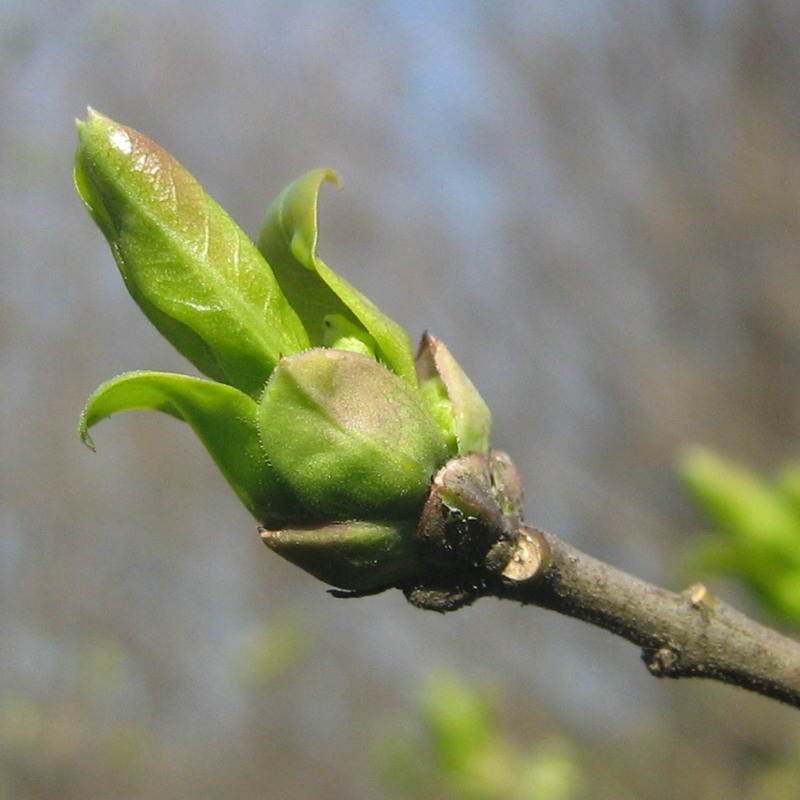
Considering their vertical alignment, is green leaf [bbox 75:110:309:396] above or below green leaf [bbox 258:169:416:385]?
below

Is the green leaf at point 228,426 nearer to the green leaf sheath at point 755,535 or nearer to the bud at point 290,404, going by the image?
the bud at point 290,404

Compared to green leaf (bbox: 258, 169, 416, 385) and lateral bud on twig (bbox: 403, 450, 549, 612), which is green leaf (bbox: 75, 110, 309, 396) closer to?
green leaf (bbox: 258, 169, 416, 385)

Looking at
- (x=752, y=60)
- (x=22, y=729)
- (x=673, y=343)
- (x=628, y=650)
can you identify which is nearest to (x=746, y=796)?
(x=628, y=650)

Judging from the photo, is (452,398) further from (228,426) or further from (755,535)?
(755,535)

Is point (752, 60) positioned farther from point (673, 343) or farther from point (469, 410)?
point (469, 410)

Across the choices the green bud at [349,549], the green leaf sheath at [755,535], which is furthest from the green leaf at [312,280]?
the green leaf sheath at [755,535]

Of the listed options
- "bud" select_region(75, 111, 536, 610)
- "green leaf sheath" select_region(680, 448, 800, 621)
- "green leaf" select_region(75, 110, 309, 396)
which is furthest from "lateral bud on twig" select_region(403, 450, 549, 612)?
"green leaf sheath" select_region(680, 448, 800, 621)
